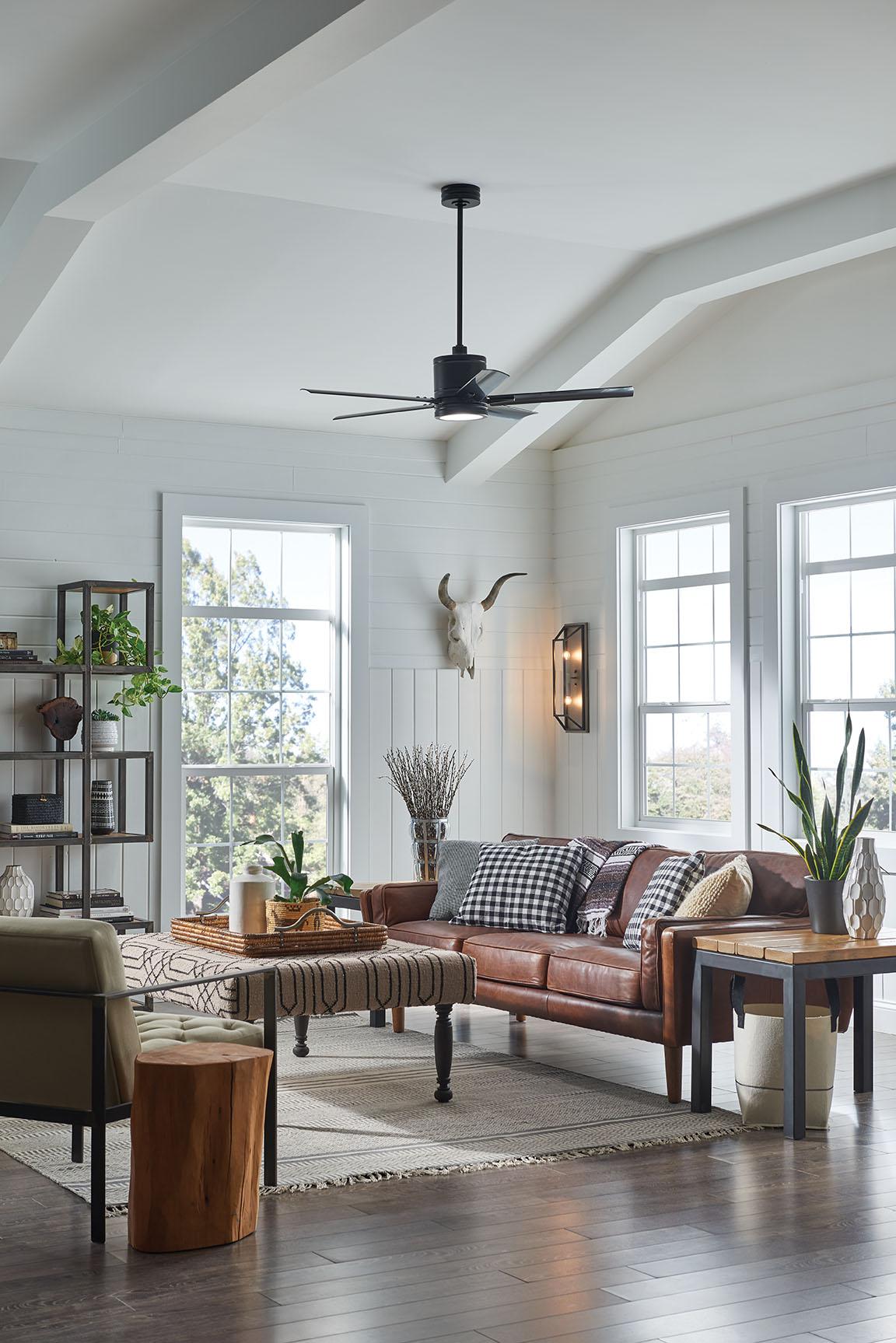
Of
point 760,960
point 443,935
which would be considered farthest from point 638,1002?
point 443,935

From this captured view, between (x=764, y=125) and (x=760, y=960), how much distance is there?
Answer: 118 inches

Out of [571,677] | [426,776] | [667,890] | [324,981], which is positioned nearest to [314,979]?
[324,981]

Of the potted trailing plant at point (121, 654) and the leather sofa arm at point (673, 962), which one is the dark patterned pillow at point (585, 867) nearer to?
the leather sofa arm at point (673, 962)

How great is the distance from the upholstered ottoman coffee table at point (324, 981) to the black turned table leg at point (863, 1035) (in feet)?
4.76

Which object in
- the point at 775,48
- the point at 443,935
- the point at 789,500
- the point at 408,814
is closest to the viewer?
the point at 775,48

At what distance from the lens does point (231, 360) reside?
305 inches

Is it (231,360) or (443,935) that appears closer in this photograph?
(443,935)

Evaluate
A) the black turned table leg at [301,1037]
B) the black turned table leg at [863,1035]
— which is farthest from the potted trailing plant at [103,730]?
the black turned table leg at [863,1035]

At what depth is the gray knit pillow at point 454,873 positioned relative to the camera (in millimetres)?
7234

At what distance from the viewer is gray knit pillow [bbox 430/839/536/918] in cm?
723

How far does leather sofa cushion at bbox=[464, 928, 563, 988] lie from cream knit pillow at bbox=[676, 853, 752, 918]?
63 cm

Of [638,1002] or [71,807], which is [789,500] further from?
[71,807]

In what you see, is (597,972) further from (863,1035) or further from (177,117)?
(177,117)

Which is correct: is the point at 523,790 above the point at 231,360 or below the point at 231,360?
below
